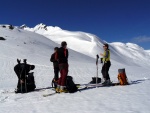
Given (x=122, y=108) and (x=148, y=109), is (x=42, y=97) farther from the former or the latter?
(x=148, y=109)

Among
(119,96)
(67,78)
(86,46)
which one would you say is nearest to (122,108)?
(119,96)

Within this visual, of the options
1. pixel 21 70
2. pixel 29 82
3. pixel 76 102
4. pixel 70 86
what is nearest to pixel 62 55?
pixel 70 86

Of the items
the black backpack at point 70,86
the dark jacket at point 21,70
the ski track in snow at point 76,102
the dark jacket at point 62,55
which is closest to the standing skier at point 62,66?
the dark jacket at point 62,55

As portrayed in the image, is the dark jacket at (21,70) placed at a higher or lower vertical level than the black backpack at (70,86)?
higher

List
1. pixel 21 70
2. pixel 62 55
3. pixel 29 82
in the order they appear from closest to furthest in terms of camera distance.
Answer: pixel 62 55 → pixel 21 70 → pixel 29 82

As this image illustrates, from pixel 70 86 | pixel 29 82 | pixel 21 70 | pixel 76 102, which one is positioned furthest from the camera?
pixel 29 82

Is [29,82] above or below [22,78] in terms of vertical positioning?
below

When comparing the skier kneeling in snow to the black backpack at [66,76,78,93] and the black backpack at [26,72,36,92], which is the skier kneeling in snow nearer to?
the black backpack at [26,72,36,92]

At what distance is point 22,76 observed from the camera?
12422 mm

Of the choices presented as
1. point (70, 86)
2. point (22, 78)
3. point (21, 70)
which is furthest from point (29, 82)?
point (70, 86)

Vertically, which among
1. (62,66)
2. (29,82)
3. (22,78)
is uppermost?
(62,66)

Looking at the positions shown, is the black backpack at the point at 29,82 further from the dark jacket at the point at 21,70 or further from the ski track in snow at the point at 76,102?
the ski track in snow at the point at 76,102

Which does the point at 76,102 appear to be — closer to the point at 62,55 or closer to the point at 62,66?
the point at 62,66

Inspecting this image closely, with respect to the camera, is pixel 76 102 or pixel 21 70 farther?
pixel 21 70
